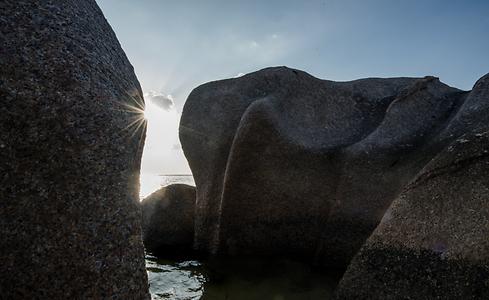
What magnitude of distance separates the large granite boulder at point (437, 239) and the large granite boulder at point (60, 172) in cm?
274

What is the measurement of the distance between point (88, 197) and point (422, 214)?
137 inches

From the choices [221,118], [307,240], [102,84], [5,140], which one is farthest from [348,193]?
[5,140]

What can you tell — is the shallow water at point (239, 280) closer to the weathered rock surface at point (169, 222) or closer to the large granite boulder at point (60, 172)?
the weathered rock surface at point (169, 222)

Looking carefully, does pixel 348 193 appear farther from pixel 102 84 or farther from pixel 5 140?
pixel 5 140

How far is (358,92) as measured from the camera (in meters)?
7.75

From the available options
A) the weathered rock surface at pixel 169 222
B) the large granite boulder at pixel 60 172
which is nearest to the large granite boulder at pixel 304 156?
the weathered rock surface at pixel 169 222

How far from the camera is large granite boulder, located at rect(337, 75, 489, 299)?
3586mm

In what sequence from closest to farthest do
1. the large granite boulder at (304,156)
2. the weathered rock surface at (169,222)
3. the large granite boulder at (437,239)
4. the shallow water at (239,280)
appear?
1. the large granite boulder at (437,239)
2. the shallow water at (239,280)
3. the large granite boulder at (304,156)
4. the weathered rock surface at (169,222)

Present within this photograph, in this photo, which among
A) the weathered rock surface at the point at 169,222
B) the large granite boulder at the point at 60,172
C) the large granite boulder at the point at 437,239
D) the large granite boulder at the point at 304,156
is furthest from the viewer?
the weathered rock surface at the point at 169,222

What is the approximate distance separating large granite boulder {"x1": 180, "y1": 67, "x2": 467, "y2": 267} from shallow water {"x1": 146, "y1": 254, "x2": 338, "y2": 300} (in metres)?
0.42

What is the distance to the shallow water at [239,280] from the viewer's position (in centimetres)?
547

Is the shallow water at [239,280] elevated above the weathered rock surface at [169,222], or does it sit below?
below

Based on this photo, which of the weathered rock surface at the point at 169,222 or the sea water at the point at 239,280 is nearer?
the sea water at the point at 239,280

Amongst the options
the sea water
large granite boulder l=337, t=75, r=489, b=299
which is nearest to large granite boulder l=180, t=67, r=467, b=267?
the sea water
